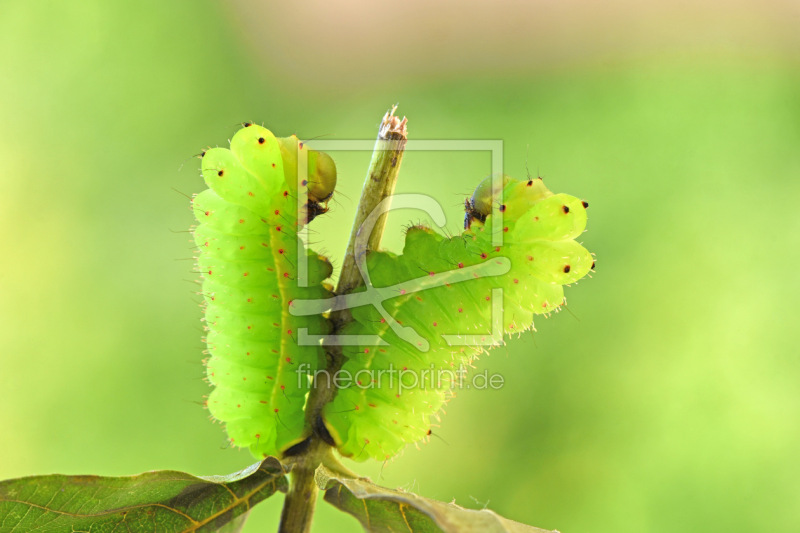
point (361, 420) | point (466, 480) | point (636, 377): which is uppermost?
point (361, 420)

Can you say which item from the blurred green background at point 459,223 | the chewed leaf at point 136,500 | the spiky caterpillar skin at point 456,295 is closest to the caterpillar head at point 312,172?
the spiky caterpillar skin at point 456,295

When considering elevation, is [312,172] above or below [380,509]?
above

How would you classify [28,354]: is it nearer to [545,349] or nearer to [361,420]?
[545,349]

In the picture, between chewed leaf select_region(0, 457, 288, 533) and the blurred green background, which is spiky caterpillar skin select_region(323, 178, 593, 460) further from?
the blurred green background

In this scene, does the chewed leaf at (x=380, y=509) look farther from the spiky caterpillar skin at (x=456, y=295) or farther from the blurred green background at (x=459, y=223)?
the blurred green background at (x=459, y=223)

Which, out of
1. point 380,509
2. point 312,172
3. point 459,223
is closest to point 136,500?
point 380,509

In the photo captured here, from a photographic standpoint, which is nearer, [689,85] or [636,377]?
[636,377]

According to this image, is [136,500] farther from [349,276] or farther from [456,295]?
[456,295]

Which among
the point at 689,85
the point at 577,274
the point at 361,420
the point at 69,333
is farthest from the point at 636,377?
the point at 69,333

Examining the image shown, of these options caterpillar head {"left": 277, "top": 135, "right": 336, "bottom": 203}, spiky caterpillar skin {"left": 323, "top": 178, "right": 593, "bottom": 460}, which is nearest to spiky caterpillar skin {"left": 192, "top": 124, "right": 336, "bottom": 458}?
caterpillar head {"left": 277, "top": 135, "right": 336, "bottom": 203}
